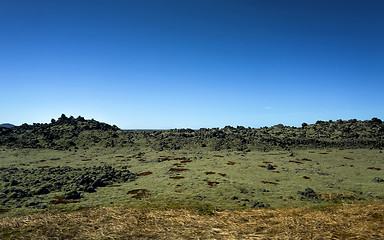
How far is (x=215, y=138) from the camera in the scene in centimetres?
4897

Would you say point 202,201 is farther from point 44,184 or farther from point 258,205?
point 44,184

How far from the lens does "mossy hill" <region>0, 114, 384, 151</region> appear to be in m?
44.3

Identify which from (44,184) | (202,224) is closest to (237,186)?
(202,224)

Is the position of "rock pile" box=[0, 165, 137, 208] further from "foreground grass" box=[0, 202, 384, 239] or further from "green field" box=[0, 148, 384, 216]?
"foreground grass" box=[0, 202, 384, 239]

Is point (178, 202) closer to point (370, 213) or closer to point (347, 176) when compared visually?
point (370, 213)

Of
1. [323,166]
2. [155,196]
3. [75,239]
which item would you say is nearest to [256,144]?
[323,166]

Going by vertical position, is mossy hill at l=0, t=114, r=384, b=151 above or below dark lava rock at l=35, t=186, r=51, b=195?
above

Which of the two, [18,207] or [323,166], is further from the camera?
[323,166]

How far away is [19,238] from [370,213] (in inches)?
655

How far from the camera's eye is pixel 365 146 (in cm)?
4041

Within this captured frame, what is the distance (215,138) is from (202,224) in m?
38.7

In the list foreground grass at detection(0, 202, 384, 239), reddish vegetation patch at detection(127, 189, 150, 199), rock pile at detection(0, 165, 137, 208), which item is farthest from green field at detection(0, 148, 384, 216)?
foreground grass at detection(0, 202, 384, 239)

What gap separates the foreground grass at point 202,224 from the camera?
9.20 meters

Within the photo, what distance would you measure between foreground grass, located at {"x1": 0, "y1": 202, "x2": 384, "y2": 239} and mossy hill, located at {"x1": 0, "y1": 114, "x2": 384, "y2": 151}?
30.4 meters
